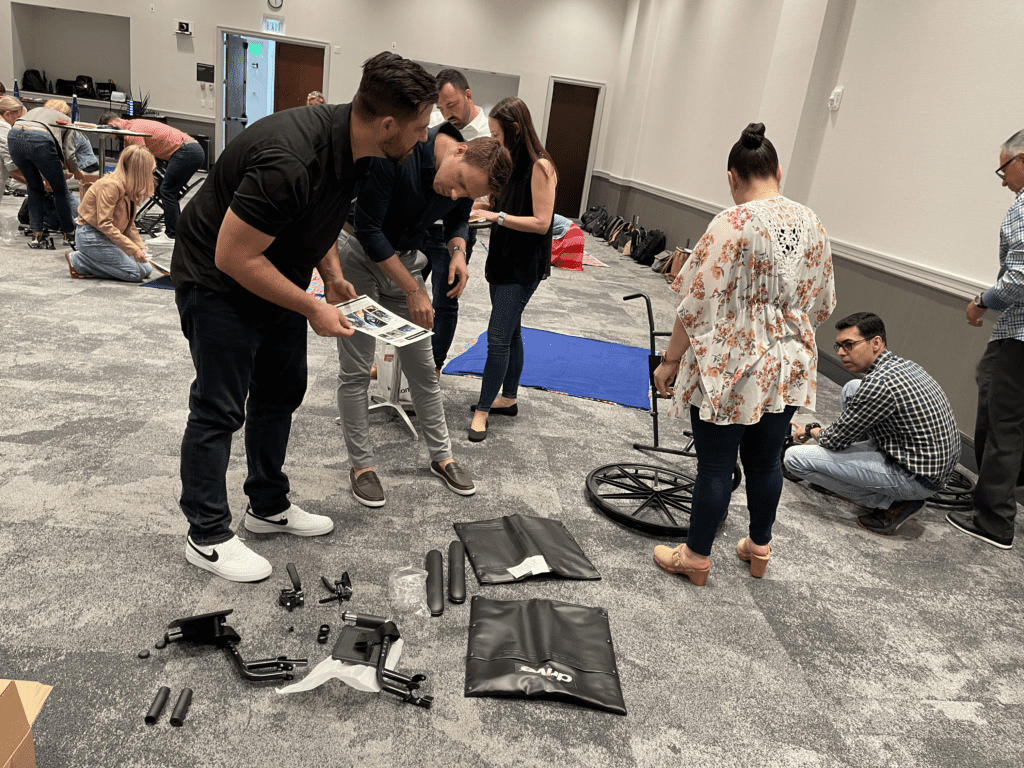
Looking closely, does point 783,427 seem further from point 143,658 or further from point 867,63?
point 867,63

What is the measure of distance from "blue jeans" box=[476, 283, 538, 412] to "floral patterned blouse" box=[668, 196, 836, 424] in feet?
3.91

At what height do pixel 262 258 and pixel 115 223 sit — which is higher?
pixel 262 258

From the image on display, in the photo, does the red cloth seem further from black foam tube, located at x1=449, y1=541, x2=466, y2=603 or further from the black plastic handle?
the black plastic handle

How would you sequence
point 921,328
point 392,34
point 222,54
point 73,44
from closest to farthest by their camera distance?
point 921,328, point 222,54, point 392,34, point 73,44

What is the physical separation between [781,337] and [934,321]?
2828 millimetres

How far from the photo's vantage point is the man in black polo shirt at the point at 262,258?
1.64 meters

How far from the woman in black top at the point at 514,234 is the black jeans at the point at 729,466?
1.25m

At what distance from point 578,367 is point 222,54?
33.6 feet

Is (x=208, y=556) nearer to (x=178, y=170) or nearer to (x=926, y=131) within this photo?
(x=926, y=131)

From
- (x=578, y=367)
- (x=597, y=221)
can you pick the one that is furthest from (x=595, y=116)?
(x=578, y=367)

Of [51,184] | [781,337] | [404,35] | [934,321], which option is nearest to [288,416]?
[781,337]

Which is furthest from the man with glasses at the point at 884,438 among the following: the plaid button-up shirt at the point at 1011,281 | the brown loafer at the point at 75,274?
the brown loafer at the point at 75,274

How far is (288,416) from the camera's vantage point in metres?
2.18

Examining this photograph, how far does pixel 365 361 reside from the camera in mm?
2482
